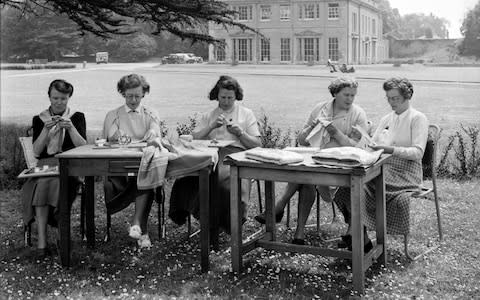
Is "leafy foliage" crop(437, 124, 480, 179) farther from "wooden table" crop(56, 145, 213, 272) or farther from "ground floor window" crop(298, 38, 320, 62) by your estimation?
"wooden table" crop(56, 145, 213, 272)

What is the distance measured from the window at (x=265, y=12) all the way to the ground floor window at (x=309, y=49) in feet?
1.50

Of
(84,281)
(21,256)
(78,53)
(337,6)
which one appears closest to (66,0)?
(78,53)

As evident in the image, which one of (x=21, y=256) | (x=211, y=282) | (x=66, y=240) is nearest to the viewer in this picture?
(x=211, y=282)

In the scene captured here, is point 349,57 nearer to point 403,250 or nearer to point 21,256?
point 403,250

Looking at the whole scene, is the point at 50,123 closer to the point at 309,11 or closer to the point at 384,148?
the point at 384,148

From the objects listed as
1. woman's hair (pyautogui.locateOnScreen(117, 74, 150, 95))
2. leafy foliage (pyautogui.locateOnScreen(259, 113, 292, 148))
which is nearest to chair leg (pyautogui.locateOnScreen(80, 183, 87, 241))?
woman's hair (pyautogui.locateOnScreen(117, 74, 150, 95))

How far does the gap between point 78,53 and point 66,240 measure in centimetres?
400

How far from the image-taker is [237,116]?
15.5ft

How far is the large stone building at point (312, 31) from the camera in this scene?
650cm

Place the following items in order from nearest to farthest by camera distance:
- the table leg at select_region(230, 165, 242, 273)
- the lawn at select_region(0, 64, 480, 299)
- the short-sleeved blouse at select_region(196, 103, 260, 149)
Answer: the lawn at select_region(0, 64, 480, 299) → the table leg at select_region(230, 165, 242, 273) → the short-sleeved blouse at select_region(196, 103, 260, 149)

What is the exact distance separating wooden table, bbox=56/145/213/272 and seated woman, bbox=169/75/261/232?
21.1 inches

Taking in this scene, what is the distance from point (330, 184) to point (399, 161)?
0.97 m

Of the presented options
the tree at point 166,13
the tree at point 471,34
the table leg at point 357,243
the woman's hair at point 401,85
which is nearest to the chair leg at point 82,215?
the table leg at point 357,243

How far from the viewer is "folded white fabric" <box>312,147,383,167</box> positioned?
3420mm
